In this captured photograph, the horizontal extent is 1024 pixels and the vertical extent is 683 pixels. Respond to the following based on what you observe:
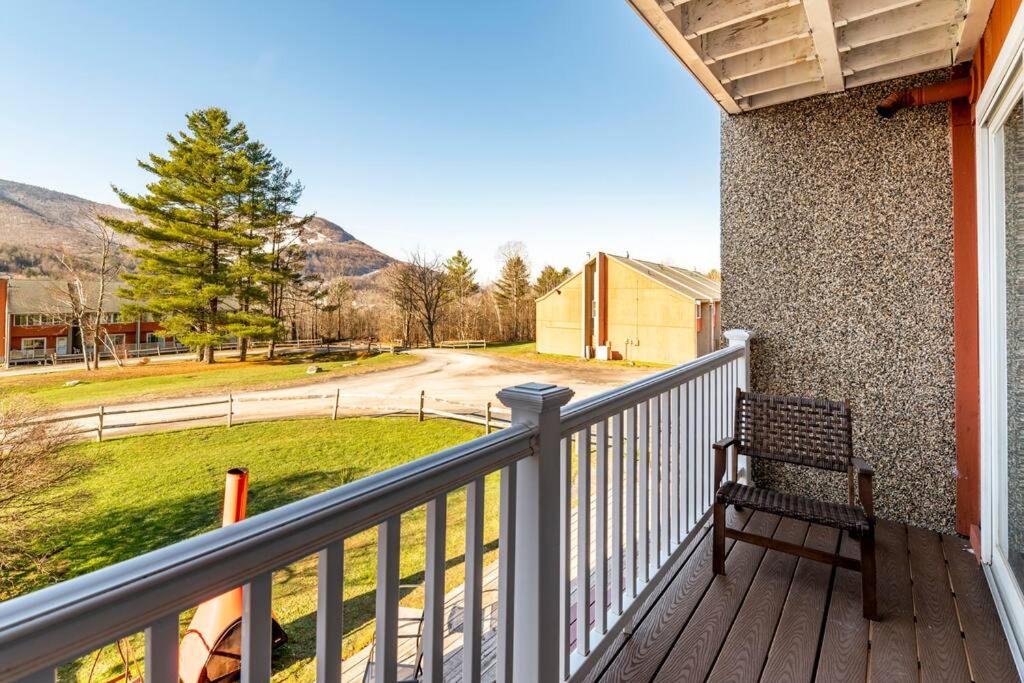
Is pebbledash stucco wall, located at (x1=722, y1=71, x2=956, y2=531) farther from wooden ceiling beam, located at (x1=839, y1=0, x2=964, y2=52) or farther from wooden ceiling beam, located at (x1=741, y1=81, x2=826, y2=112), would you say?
wooden ceiling beam, located at (x1=839, y1=0, x2=964, y2=52)

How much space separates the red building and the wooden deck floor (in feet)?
23.1

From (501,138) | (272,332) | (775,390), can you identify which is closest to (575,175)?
(501,138)

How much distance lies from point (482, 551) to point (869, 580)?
4.45 ft

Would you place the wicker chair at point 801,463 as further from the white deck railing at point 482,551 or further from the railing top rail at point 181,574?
the railing top rail at point 181,574

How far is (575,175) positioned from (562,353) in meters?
4.69

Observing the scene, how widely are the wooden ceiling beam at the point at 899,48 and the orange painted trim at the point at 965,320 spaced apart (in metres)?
0.30

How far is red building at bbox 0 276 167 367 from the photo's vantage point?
17.8 feet

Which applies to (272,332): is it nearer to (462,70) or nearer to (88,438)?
(88,438)

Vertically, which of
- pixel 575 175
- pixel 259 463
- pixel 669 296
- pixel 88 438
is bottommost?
pixel 259 463

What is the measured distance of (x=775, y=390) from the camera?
2459 millimetres

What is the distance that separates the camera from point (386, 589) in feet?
2.24

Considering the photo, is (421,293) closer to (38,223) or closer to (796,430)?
(38,223)

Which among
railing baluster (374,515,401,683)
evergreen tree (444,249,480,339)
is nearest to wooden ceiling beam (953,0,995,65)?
railing baluster (374,515,401,683)

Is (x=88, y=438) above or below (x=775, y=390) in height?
below
